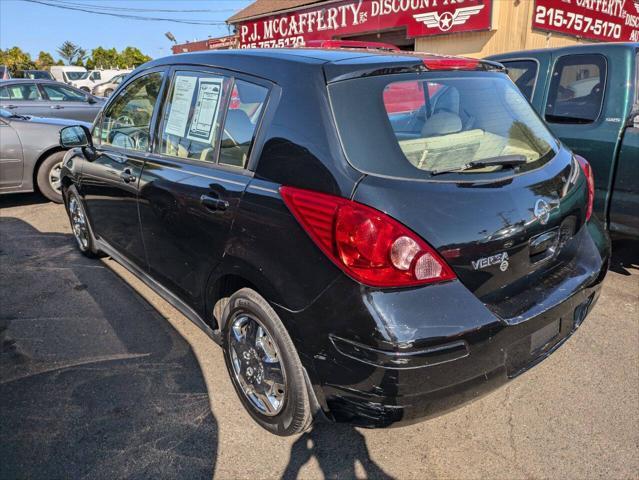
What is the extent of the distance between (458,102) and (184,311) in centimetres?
193

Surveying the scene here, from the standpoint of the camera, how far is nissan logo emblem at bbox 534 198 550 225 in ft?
7.07

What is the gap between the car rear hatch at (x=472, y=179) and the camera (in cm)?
190

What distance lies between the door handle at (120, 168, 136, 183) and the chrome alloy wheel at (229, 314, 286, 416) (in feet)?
4.24

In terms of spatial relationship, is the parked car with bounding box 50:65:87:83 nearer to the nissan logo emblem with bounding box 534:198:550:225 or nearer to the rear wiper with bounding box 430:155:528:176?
the rear wiper with bounding box 430:155:528:176

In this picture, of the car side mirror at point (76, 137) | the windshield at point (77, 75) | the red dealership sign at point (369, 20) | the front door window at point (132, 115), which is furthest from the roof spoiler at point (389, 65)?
the windshield at point (77, 75)

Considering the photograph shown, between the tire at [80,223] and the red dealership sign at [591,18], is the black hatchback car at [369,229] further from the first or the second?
the red dealership sign at [591,18]

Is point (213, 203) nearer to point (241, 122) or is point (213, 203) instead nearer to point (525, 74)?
point (241, 122)

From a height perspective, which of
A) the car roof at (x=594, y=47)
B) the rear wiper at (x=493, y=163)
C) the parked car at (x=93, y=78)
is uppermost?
the parked car at (x=93, y=78)

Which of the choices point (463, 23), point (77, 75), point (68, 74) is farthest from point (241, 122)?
point (77, 75)

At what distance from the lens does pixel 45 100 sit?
10.6 meters

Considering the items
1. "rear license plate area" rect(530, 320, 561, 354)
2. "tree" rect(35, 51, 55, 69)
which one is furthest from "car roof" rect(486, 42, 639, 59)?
"tree" rect(35, 51, 55, 69)

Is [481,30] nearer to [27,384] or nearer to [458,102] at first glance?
[458,102]

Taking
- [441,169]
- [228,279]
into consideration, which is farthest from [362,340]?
[228,279]

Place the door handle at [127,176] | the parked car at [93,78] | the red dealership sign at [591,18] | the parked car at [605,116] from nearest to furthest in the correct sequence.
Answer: the door handle at [127,176], the parked car at [605,116], the red dealership sign at [591,18], the parked car at [93,78]
